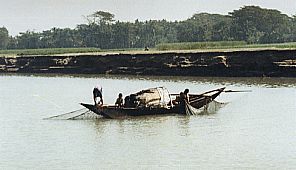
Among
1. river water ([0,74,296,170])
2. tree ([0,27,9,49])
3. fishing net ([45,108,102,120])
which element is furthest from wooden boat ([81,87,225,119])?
tree ([0,27,9,49])

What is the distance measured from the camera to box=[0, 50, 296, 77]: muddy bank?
4788 centimetres

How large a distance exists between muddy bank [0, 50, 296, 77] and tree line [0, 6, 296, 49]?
23464mm

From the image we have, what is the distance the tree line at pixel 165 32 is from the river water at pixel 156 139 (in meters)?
55.2

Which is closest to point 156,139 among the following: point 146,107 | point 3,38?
point 146,107

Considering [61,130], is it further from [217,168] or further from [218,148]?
[217,168]

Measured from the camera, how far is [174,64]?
5456cm

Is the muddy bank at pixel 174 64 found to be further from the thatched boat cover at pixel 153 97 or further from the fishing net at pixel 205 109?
the thatched boat cover at pixel 153 97

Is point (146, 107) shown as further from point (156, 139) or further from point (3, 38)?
point (3, 38)

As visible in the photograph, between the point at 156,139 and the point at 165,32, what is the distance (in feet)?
311

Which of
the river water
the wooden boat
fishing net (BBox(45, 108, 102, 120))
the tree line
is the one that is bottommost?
the river water

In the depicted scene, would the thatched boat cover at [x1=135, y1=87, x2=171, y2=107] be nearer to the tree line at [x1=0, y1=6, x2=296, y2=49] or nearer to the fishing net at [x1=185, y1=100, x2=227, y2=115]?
the fishing net at [x1=185, y1=100, x2=227, y2=115]

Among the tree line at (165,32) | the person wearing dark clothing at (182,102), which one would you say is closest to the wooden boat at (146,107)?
the person wearing dark clothing at (182,102)

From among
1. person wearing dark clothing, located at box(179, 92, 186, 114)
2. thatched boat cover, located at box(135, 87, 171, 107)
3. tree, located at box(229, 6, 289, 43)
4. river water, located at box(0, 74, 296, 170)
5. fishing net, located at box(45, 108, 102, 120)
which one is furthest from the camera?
tree, located at box(229, 6, 289, 43)

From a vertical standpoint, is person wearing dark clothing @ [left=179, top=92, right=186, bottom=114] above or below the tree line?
below
